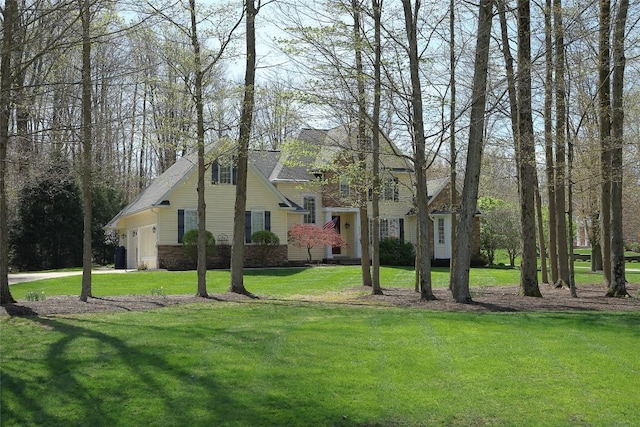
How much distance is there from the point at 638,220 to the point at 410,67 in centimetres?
2600

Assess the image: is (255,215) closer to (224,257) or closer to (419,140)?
(224,257)

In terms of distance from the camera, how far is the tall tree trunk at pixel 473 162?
12.4 meters

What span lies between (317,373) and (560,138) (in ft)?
33.4

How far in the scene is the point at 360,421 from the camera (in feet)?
17.4

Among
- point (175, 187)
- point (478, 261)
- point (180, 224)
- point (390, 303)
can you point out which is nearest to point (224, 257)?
point (180, 224)

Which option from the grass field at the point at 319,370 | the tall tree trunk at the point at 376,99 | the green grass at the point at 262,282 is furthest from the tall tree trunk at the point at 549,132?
the grass field at the point at 319,370

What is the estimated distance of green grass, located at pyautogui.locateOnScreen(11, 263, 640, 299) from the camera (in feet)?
57.2

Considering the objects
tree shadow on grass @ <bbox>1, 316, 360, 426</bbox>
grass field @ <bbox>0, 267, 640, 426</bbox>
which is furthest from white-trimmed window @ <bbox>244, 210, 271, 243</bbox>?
tree shadow on grass @ <bbox>1, 316, 360, 426</bbox>

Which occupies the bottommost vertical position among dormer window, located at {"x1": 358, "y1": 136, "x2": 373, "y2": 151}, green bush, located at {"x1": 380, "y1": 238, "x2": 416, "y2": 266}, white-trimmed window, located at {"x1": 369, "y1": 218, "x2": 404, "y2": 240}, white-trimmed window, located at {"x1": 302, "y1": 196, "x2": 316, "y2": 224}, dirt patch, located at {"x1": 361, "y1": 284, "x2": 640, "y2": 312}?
dirt patch, located at {"x1": 361, "y1": 284, "x2": 640, "y2": 312}

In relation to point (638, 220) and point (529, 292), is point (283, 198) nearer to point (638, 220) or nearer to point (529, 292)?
point (529, 292)

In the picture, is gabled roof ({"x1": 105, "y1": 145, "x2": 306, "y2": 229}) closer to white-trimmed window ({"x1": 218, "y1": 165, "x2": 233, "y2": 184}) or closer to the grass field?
white-trimmed window ({"x1": 218, "y1": 165, "x2": 233, "y2": 184})

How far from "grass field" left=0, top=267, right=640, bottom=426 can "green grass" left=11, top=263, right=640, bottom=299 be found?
22.8 feet

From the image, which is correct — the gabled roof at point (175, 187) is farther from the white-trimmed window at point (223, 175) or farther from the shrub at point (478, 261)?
the shrub at point (478, 261)

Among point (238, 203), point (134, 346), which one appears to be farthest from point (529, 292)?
point (134, 346)
